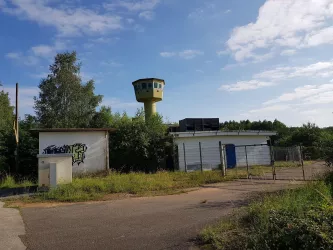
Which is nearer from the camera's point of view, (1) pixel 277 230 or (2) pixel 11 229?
(1) pixel 277 230

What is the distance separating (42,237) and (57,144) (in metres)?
12.6

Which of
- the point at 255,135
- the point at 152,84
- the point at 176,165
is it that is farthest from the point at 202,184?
the point at 152,84

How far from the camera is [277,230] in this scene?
464 cm

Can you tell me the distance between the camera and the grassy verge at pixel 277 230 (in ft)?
13.6

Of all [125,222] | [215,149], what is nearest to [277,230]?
[125,222]

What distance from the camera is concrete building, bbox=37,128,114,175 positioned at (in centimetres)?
1850

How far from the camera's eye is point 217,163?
2594cm

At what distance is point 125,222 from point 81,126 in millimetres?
23794

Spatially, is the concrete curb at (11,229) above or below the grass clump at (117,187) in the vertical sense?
below

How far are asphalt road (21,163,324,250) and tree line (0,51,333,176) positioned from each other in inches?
201

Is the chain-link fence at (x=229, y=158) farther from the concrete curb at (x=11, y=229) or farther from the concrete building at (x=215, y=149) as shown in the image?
the concrete curb at (x=11, y=229)

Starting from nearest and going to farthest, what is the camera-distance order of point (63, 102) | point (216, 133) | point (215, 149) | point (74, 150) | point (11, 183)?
point (11, 183) < point (74, 150) < point (215, 149) < point (216, 133) < point (63, 102)

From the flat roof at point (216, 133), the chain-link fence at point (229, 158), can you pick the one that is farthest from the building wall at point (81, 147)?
the chain-link fence at point (229, 158)

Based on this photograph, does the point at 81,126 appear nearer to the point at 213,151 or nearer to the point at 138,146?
the point at 138,146
